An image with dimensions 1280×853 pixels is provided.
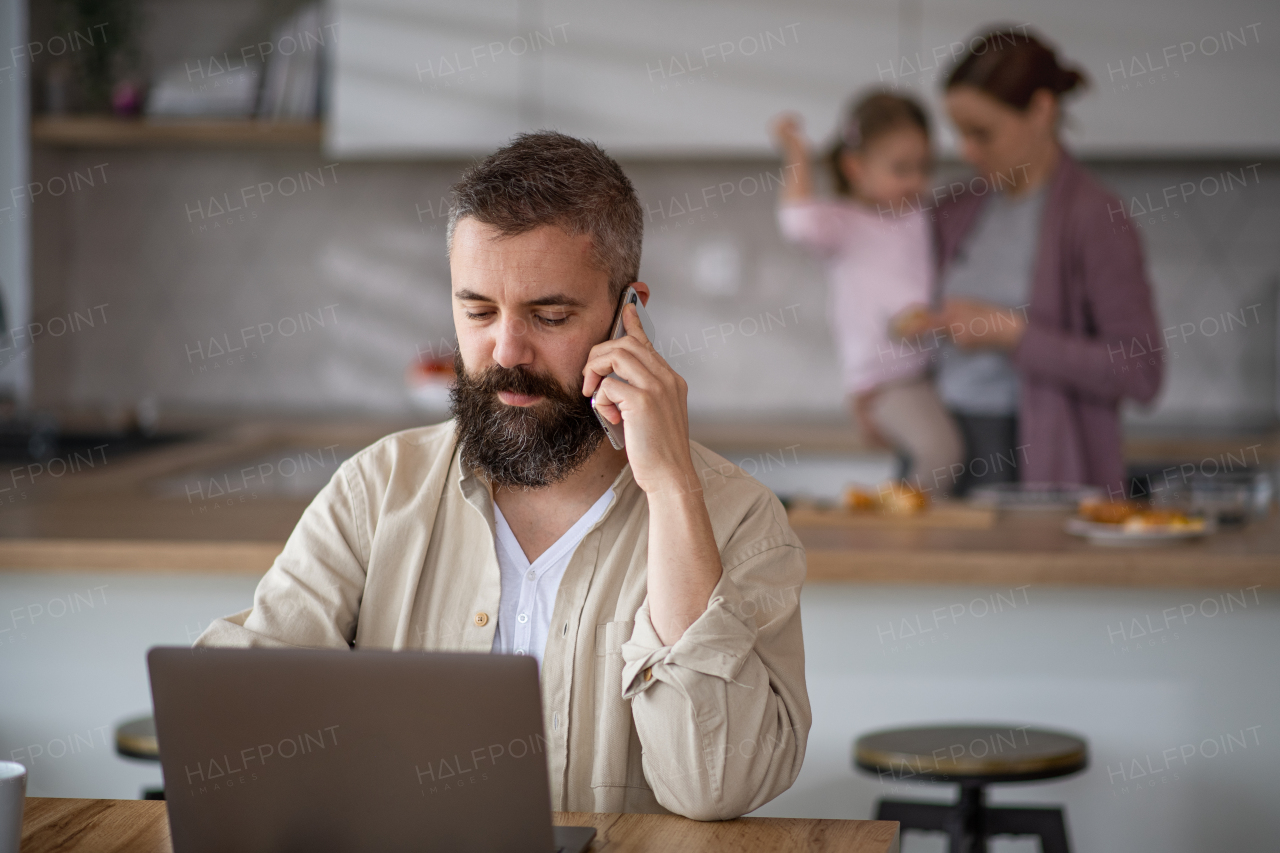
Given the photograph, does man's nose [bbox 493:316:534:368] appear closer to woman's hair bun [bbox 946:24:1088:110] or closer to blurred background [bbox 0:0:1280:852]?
blurred background [bbox 0:0:1280:852]

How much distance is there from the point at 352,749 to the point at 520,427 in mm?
445

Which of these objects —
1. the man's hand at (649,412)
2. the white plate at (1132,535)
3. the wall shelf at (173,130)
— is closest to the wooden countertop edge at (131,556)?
the man's hand at (649,412)

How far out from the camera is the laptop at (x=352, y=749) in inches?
35.9

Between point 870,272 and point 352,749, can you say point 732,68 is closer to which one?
point 870,272

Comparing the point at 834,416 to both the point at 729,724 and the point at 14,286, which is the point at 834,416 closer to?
the point at 14,286

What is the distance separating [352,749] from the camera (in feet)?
3.02

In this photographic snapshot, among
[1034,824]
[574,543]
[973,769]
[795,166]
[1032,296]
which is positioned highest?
[795,166]

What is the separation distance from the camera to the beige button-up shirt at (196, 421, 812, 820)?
1162 mm

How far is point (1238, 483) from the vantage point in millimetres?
2242

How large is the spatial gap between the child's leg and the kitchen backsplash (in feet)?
2.97

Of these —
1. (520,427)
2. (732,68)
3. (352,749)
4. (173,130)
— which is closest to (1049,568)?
(520,427)

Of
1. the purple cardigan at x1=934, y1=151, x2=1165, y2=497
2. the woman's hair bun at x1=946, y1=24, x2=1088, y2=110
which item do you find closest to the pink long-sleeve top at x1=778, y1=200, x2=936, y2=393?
the purple cardigan at x1=934, y1=151, x2=1165, y2=497

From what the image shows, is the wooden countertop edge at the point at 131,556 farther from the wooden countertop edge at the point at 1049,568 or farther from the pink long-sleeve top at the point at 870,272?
the pink long-sleeve top at the point at 870,272

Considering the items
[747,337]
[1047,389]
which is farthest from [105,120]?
[1047,389]
